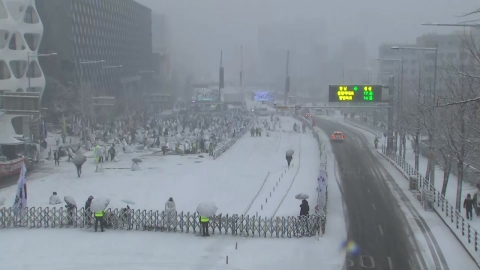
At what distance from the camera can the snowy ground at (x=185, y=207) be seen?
1717cm

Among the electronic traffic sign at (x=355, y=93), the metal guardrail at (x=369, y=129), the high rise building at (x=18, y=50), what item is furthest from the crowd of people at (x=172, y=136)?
the metal guardrail at (x=369, y=129)

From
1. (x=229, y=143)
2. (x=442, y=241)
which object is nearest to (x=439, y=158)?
(x=229, y=143)

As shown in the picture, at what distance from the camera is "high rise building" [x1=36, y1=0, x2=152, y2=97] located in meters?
75.9

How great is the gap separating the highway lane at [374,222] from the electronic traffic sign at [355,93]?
467 cm

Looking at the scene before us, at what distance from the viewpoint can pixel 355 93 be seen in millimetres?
33594

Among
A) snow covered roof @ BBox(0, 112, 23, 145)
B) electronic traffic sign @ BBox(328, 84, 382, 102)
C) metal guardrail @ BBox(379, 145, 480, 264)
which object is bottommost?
metal guardrail @ BBox(379, 145, 480, 264)

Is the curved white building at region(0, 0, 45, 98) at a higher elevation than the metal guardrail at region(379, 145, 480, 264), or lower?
higher

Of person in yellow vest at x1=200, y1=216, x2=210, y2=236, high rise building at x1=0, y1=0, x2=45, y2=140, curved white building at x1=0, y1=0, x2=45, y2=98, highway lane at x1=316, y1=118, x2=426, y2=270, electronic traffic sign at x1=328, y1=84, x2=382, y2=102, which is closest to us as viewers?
highway lane at x1=316, y1=118, x2=426, y2=270

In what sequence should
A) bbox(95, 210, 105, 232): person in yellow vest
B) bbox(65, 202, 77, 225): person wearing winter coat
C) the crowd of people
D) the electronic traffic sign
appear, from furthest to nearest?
the crowd of people, the electronic traffic sign, bbox(65, 202, 77, 225): person wearing winter coat, bbox(95, 210, 105, 232): person in yellow vest

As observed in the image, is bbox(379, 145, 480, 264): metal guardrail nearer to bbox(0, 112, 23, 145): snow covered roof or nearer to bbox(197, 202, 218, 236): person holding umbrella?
bbox(197, 202, 218, 236): person holding umbrella

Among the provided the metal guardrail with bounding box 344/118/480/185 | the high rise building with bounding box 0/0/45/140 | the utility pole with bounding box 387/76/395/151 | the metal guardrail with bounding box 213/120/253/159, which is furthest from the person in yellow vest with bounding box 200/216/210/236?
the high rise building with bounding box 0/0/45/140

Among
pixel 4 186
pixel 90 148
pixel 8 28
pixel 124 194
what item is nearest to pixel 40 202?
pixel 124 194

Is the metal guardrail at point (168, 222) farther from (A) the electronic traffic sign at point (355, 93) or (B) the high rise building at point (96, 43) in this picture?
(B) the high rise building at point (96, 43)

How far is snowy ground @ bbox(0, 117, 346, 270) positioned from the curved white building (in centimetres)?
1781
